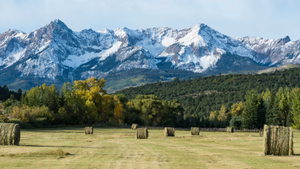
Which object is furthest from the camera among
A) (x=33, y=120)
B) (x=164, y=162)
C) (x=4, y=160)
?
(x=33, y=120)

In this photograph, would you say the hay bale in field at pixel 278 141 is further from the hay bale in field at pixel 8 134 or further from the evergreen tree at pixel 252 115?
the evergreen tree at pixel 252 115

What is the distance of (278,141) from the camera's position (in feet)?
62.7

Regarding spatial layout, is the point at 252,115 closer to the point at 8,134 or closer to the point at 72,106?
the point at 72,106

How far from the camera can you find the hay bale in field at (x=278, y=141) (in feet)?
62.5

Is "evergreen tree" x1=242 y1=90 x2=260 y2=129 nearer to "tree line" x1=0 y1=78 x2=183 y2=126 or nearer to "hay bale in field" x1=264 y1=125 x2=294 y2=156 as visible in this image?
"tree line" x1=0 y1=78 x2=183 y2=126

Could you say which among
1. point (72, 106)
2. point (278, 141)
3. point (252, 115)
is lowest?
point (252, 115)

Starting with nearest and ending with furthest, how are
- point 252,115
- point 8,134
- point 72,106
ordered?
point 8,134, point 72,106, point 252,115

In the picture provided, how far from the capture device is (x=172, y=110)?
130m

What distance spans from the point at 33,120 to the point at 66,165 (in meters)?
49.8

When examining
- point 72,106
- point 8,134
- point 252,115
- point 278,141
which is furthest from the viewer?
point 252,115

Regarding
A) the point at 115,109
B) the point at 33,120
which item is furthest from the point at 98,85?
the point at 33,120

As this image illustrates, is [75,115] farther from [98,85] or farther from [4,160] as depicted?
[4,160]

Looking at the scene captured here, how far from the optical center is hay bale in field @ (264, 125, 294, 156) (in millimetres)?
19047

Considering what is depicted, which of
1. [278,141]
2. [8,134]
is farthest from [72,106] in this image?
[278,141]
